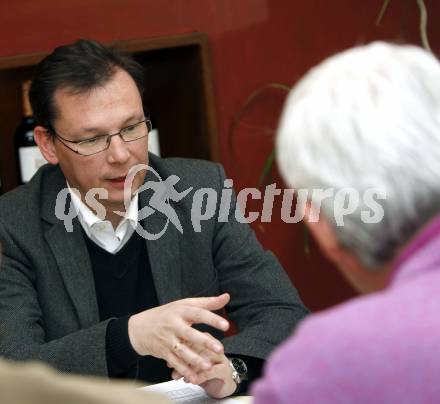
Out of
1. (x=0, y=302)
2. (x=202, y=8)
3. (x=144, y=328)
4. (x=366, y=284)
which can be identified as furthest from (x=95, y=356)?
(x=202, y=8)

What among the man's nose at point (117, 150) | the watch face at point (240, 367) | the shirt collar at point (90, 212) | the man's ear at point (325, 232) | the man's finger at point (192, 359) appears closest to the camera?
the man's ear at point (325, 232)

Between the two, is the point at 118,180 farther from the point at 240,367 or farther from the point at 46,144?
the point at 240,367

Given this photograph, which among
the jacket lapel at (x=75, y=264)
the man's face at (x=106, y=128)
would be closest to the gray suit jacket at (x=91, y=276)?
the jacket lapel at (x=75, y=264)

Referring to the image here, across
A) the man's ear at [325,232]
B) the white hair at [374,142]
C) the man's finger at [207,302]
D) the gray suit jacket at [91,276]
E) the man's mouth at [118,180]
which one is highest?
the white hair at [374,142]

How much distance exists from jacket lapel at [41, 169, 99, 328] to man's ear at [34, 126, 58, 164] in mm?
123

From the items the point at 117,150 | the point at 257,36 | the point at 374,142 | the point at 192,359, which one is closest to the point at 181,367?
the point at 192,359

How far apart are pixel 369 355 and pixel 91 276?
1.41 metres

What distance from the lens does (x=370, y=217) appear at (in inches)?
45.1

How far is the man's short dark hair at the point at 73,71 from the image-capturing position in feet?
7.62

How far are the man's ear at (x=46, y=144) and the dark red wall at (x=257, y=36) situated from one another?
590 millimetres

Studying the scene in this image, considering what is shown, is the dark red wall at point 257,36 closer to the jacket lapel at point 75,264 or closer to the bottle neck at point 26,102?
the bottle neck at point 26,102

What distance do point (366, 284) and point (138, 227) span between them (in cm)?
128

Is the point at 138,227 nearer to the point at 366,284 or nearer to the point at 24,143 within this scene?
the point at 24,143

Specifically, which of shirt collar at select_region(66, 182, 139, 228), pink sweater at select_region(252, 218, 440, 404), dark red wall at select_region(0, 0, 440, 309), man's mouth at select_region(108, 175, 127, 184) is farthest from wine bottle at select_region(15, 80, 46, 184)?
pink sweater at select_region(252, 218, 440, 404)
